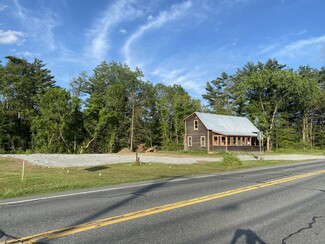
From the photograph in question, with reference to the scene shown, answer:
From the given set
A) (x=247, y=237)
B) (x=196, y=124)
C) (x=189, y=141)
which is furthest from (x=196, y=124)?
(x=247, y=237)

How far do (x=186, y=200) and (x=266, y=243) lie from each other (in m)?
3.39

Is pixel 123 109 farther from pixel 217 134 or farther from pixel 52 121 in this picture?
pixel 217 134

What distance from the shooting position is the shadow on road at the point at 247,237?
15.7 ft

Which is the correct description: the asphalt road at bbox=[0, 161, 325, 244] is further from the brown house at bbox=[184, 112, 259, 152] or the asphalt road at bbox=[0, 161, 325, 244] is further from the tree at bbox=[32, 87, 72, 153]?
the tree at bbox=[32, 87, 72, 153]

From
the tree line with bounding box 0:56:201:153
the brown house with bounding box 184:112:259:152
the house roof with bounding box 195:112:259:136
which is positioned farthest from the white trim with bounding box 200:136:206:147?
the tree line with bounding box 0:56:201:153

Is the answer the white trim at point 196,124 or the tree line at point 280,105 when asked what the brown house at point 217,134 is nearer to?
the white trim at point 196,124

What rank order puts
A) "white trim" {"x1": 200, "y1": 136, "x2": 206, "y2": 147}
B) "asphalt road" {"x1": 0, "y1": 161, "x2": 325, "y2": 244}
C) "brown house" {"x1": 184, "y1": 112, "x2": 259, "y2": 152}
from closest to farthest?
"asphalt road" {"x1": 0, "y1": 161, "x2": 325, "y2": 244} < "brown house" {"x1": 184, "y1": 112, "x2": 259, "y2": 152} < "white trim" {"x1": 200, "y1": 136, "x2": 206, "y2": 147}

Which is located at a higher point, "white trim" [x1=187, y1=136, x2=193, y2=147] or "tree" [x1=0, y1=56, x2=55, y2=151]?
"tree" [x1=0, y1=56, x2=55, y2=151]

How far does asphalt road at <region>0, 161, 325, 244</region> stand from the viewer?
195 inches

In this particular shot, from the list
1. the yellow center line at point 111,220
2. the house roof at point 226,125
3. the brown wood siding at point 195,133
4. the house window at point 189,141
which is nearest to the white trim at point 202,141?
the brown wood siding at point 195,133

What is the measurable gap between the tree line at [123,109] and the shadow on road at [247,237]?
4155 centimetres

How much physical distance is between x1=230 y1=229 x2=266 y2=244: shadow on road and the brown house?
37.4 m

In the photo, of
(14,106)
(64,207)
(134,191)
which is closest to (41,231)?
(64,207)

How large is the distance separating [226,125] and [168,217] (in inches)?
1643
